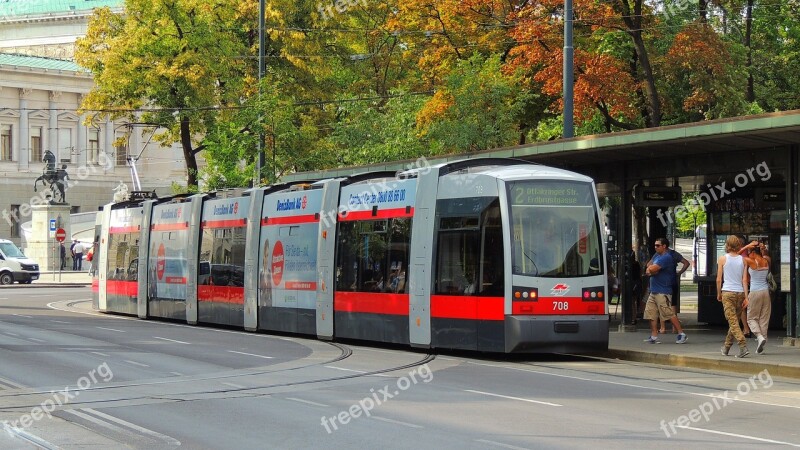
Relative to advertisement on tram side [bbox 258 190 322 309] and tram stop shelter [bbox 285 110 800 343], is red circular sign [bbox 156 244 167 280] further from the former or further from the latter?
advertisement on tram side [bbox 258 190 322 309]

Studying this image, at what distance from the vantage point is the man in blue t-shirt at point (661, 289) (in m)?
23.0

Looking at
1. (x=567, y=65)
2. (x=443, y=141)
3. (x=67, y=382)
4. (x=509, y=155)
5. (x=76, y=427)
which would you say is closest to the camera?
(x=76, y=427)

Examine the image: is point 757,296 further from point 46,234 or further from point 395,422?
point 46,234

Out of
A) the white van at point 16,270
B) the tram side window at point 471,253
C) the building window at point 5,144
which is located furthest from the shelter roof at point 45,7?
the tram side window at point 471,253

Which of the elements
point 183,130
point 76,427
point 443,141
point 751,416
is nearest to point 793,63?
point 443,141

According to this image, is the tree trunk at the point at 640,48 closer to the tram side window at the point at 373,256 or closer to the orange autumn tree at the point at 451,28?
the orange autumn tree at the point at 451,28

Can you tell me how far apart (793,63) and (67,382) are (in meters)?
36.4

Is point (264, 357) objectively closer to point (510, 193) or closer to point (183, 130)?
point (510, 193)

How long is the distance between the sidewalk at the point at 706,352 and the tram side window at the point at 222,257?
27.7 ft

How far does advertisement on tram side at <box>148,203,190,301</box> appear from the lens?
32500 mm

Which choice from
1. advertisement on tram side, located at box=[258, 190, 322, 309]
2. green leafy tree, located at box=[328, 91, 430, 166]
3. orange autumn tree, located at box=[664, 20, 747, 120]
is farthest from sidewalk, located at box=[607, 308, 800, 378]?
green leafy tree, located at box=[328, 91, 430, 166]

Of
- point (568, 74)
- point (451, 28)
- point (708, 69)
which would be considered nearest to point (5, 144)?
point (451, 28)

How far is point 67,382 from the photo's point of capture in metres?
17.4

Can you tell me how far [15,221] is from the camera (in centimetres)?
9425
